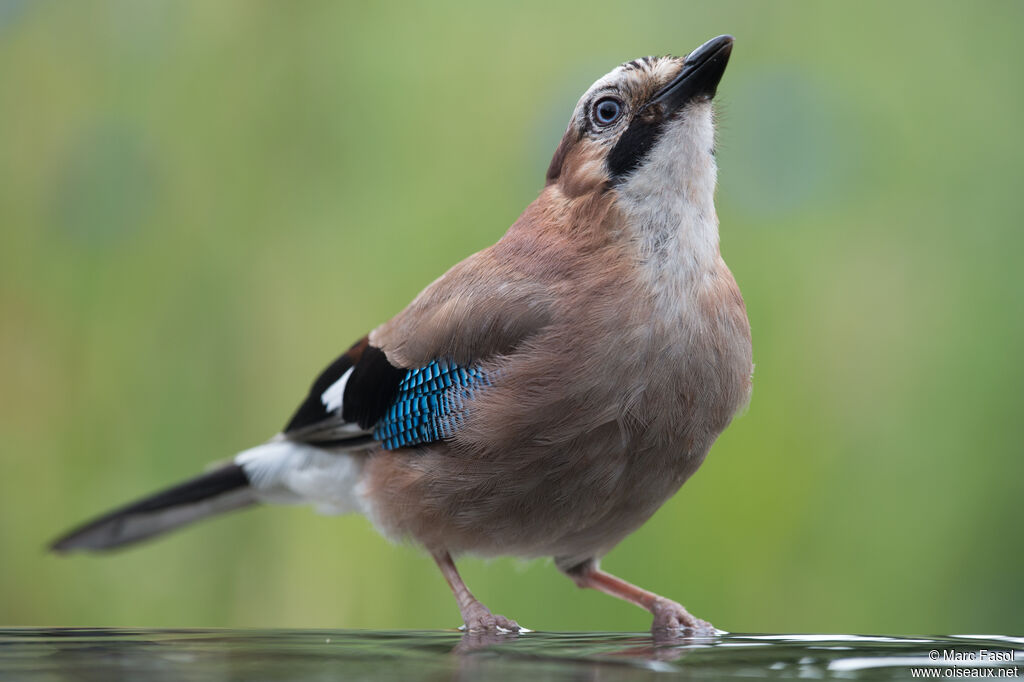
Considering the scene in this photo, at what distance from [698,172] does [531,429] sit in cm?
62

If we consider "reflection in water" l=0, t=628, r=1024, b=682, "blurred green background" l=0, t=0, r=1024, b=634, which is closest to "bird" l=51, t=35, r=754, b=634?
"reflection in water" l=0, t=628, r=1024, b=682

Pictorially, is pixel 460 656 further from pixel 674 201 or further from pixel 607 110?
pixel 607 110

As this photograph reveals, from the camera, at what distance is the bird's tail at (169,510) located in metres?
3.22

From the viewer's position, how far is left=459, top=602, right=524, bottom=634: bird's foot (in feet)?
8.35

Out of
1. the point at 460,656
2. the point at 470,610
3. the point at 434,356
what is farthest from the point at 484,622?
the point at 460,656

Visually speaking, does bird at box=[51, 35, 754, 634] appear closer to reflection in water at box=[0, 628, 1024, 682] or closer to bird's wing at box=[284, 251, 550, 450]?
bird's wing at box=[284, 251, 550, 450]

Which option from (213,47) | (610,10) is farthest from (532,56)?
(213,47)

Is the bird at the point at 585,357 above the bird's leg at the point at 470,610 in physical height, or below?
above

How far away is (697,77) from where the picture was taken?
7.80ft

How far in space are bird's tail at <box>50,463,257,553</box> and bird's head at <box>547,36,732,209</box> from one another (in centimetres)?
142

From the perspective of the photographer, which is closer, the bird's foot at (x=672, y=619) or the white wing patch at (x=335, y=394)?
the bird's foot at (x=672, y=619)

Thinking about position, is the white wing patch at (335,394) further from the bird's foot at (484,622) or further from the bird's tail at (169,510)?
the bird's foot at (484,622)

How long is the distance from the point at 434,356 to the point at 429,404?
0.11m

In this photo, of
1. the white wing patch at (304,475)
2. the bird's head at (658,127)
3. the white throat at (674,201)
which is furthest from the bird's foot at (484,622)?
the bird's head at (658,127)
